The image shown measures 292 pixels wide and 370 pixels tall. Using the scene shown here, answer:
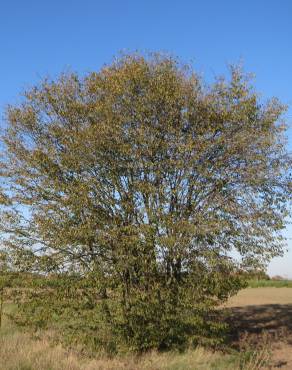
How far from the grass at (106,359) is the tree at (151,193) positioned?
67 centimetres

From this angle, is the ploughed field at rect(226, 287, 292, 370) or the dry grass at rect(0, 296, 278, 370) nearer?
the dry grass at rect(0, 296, 278, 370)

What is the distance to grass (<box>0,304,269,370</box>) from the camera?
12.7 meters

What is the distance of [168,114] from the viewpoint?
52.9ft

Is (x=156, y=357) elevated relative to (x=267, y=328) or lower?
lower

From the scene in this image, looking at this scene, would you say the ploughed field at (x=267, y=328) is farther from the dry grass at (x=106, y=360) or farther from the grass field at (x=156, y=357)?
the dry grass at (x=106, y=360)

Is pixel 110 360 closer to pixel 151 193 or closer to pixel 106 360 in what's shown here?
pixel 106 360

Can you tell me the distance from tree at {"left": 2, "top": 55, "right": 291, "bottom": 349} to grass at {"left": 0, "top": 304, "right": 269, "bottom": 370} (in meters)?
0.67

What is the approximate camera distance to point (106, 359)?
14.4 metres

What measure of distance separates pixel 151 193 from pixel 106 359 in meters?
4.91

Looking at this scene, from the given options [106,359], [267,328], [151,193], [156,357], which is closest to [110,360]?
[106,359]

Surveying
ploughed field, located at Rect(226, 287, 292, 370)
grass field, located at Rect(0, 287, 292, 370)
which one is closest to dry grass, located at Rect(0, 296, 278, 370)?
grass field, located at Rect(0, 287, 292, 370)

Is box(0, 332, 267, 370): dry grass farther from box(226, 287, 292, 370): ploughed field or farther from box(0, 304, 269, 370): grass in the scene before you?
box(226, 287, 292, 370): ploughed field

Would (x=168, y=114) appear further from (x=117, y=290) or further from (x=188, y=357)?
(x=188, y=357)

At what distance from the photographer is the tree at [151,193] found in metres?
14.7
